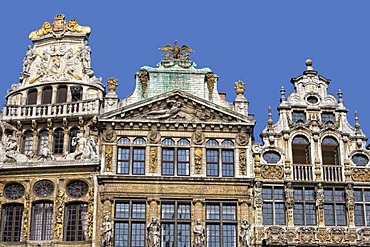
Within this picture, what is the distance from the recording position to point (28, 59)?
3603 centimetres

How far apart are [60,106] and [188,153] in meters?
6.76

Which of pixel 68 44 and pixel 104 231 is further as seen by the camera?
pixel 68 44

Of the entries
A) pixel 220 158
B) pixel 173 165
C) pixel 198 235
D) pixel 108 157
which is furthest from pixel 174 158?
pixel 198 235

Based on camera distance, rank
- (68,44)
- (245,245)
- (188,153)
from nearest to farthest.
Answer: (245,245), (188,153), (68,44)

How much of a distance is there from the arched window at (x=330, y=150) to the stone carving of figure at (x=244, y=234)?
544 centimetres

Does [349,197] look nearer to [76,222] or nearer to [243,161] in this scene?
[243,161]

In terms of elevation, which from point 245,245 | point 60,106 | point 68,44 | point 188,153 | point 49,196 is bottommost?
point 245,245

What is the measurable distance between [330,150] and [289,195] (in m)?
3.43

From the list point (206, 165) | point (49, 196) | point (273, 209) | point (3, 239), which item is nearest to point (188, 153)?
point (206, 165)

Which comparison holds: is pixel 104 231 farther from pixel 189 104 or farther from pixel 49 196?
pixel 189 104

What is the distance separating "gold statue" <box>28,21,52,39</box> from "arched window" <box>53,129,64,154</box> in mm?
5692

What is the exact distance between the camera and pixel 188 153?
3322cm

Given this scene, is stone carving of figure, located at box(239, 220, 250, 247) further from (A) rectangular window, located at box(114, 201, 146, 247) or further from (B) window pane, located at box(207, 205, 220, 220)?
(A) rectangular window, located at box(114, 201, 146, 247)

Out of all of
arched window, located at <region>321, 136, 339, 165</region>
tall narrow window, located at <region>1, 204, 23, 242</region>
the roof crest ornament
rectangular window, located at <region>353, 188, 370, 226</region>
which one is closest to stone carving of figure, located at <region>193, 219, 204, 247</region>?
arched window, located at <region>321, 136, 339, 165</region>
